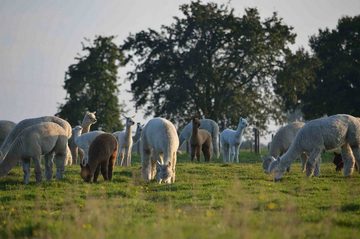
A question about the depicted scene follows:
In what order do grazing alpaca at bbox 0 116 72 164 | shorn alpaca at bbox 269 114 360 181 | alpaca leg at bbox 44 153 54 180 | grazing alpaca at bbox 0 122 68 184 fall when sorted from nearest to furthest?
1. grazing alpaca at bbox 0 122 68 184
2. alpaca leg at bbox 44 153 54 180
3. shorn alpaca at bbox 269 114 360 181
4. grazing alpaca at bbox 0 116 72 164

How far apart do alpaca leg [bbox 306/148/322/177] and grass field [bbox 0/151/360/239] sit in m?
0.39

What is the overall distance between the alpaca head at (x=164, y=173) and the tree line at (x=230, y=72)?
78.3ft

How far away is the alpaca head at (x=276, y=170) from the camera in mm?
15339

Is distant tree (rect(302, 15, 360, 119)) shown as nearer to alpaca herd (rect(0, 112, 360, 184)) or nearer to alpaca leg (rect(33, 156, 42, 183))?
alpaca herd (rect(0, 112, 360, 184))

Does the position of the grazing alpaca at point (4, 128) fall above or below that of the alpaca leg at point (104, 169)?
above

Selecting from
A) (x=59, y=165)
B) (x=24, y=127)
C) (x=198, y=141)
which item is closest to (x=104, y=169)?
(x=59, y=165)

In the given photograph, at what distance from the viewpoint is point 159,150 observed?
50.8ft

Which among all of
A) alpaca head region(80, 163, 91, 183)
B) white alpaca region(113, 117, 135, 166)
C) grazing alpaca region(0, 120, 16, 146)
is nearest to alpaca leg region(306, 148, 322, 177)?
alpaca head region(80, 163, 91, 183)

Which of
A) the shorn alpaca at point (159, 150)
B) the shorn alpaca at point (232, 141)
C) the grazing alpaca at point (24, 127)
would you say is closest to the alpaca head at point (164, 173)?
the shorn alpaca at point (159, 150)

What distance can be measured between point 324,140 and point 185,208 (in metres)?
7.06

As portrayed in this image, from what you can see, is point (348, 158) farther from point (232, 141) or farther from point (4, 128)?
point (4, 128)

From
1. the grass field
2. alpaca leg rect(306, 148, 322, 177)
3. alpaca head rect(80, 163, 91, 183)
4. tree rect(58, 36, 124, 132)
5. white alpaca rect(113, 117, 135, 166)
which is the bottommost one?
the grass field

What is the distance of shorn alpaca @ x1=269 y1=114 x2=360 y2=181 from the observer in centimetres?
1595

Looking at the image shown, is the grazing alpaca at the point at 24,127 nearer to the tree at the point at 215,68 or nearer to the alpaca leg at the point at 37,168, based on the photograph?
the alpaca leg at the point at 37,168
